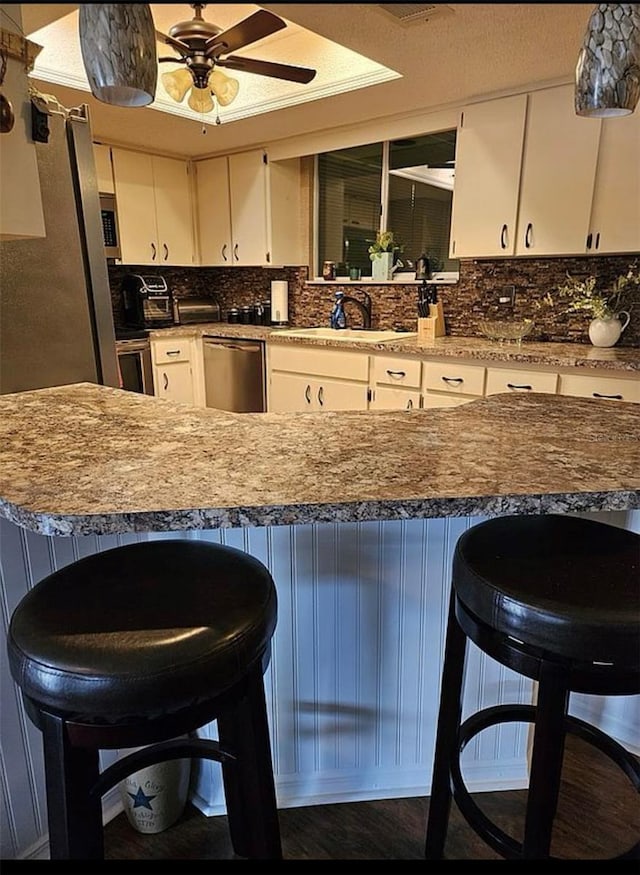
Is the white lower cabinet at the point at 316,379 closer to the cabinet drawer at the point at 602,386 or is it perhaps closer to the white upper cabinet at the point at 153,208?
the cabinet drawer at the point at 602,386

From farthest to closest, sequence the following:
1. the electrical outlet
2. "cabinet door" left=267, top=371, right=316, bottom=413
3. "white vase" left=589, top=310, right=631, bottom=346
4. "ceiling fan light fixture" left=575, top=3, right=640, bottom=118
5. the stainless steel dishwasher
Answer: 1. the stainless steel dishwasher
2. "cabinet door" left=267, top=371, right=316, bottom=413
3. the electrical outlet
4. "white vase" left=589, top=310, right=631, bottom=346
5. "ceiling fan light fixture" left=575, top=3, right=640, bottom=118

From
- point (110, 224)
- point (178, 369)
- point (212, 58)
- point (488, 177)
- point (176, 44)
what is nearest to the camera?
point (176, 44)

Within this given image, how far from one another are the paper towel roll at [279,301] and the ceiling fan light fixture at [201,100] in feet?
5.22

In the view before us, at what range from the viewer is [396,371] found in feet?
10.7

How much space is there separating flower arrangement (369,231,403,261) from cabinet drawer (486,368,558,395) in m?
1.41

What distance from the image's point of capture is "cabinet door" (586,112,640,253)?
2.66 m

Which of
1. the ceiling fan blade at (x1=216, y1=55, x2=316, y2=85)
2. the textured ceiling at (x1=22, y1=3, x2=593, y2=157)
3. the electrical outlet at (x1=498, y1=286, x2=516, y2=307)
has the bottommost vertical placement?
the electrical outlet at (x1=498, y1=286, x2=516, y2=307)

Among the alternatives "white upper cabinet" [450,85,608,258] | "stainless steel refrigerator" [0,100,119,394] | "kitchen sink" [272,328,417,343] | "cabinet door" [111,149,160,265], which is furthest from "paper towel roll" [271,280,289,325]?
"stainless steel refrigerator" [0,100,119,394]

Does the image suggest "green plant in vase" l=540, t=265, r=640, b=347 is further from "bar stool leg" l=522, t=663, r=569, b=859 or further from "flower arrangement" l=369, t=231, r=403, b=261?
"bar stool leg" l=522, t=663, r=569, b=859

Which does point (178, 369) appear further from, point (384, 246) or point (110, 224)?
point (384, 246)

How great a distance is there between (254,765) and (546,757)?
488mm

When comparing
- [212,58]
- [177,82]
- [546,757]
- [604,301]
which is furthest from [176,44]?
[546,757]

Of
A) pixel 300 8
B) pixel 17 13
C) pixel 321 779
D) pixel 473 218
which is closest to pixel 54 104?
pixel 17 13

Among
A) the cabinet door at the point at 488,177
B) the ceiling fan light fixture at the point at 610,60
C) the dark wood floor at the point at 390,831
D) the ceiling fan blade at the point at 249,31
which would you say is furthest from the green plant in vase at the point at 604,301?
the dark wood floor at the point at 390,831
